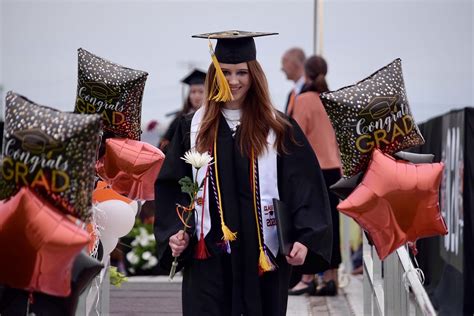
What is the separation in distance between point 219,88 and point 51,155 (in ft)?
4.69

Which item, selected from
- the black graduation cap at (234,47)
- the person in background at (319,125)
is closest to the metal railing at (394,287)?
the black graduation cap at (234,47)

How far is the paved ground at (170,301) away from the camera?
9.38 meters

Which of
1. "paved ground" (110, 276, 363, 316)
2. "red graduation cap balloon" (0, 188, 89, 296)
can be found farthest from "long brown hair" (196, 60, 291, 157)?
"paved ground" (110, 276, 363, 316)

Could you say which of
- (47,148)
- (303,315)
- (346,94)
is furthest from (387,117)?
(303,315)

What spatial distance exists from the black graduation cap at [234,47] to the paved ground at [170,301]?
3520mm

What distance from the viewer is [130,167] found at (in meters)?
6.62

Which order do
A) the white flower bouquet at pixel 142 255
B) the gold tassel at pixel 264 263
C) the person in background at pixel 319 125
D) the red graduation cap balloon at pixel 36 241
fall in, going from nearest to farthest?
the red graduation cap balloon at pixel 36 241 → the gold tassel at pixel 264 263 → the person in background at pixel 319 125 → the white flower bouquet at pixel 142 255

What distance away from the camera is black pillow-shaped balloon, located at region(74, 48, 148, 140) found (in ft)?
20.7

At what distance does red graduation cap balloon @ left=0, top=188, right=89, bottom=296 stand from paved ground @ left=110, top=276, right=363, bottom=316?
4469 millimetres

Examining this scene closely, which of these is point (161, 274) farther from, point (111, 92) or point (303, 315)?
point (111, 92)

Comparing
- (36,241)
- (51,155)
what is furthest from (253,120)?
(36,241)

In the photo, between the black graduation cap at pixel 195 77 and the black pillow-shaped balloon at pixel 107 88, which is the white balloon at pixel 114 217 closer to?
the black pillow-shaped balloon at pixel 107 88

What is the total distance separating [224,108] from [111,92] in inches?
26.3

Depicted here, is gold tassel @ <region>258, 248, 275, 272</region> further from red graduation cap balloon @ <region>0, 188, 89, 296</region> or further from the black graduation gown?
red graduation cap balloon @ <region>0, 188, 89, 296</region>
